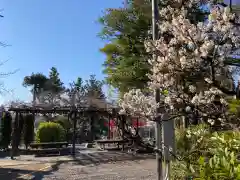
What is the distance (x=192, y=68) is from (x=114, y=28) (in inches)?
398

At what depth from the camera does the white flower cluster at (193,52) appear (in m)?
4.22

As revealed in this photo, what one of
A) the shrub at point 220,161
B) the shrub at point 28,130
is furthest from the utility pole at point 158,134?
the shrub at point 28,130

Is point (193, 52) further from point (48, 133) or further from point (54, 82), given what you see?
point (54, 82)

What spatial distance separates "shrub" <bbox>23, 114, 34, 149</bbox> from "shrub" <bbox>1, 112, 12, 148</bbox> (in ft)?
3.30

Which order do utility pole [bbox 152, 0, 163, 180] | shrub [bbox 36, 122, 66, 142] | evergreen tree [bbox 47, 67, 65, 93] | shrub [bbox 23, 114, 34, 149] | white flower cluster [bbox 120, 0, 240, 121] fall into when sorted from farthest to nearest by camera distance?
1. evergreen tree [bbox 47, 67, 65, 93]
2. shrub [bbox 23, 114, 34, 149]
3. shrub [bbox 36, 122, 66, 142]
4. utility pole [bbox 152, 0, 163, 180]
5. white flower cluster [bbox 120, 0, 240, 121]

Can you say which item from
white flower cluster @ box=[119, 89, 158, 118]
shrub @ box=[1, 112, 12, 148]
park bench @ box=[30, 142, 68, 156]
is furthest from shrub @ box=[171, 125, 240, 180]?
shrub @ box=[1, 112, 12, 148]

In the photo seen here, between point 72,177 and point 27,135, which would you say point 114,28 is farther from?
point 27,135

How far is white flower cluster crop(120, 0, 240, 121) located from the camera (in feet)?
13.8

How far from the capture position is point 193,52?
451cm

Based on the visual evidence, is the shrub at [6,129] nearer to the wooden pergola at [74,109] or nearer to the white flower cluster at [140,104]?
the wooden pergola at [74,109]

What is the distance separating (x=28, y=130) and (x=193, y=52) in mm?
16943

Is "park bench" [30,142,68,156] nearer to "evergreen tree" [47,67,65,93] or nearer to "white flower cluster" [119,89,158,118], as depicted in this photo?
"white flower cluster" [119,89,158,118]

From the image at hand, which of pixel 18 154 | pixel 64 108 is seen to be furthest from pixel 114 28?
pixel 18 154

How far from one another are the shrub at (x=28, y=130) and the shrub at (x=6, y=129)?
1.01m
